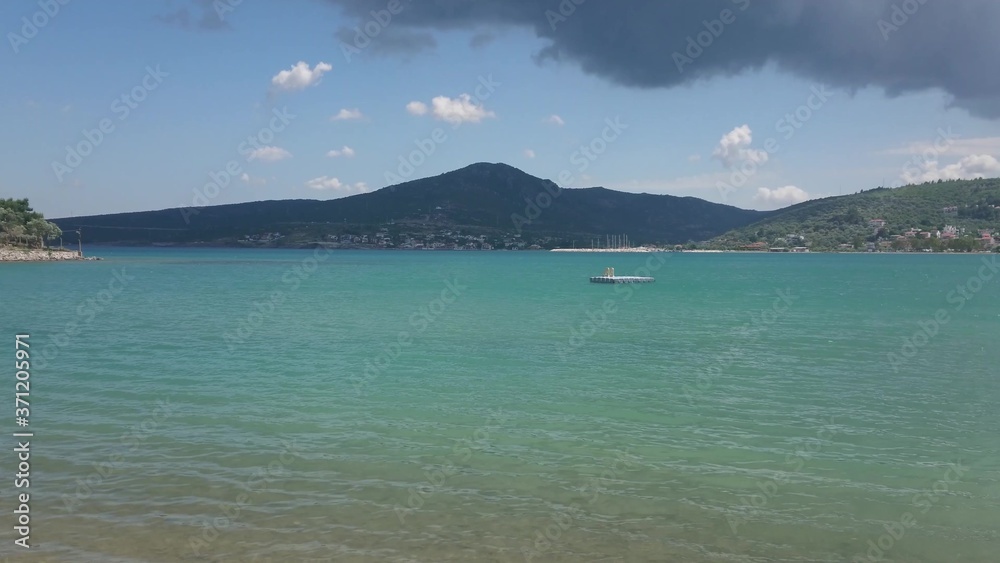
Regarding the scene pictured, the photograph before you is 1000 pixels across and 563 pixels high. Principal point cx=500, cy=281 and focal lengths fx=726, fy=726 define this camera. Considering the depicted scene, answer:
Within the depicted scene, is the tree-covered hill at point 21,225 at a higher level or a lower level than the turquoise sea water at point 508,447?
higher

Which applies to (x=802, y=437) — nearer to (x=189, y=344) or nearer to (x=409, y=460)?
(x=409, y=460)

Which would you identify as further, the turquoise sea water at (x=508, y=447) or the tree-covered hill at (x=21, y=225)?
the tree-covered hill at (x=21, y=225)

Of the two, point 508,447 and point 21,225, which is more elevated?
point 21,225

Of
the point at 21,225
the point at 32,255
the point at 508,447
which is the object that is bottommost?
the point at 508,447

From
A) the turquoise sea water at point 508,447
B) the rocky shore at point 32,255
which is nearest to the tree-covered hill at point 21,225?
the rocky shore at point 32,255

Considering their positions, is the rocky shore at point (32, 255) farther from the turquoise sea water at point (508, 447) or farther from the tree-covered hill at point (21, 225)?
the turquoise sea water at point (508, 447)

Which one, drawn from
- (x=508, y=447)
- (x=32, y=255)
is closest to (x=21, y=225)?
(x=32, y=255)

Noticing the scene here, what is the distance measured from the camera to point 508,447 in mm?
15664

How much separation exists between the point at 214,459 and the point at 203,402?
5.81 metres

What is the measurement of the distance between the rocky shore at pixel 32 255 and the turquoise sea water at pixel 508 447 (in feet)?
367

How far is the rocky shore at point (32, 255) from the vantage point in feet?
413

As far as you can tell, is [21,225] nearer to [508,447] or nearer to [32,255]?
[32,255]

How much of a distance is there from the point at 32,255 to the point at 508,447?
14369 cm

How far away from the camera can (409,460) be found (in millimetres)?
14609
